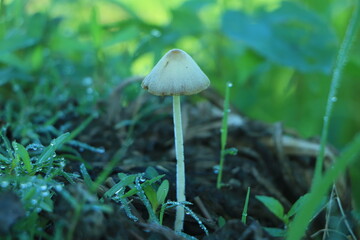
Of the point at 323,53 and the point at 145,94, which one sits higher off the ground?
the point at 323,53

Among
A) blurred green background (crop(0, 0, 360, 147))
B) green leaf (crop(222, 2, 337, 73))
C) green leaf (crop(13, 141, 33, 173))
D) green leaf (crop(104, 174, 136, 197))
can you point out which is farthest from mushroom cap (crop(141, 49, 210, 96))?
green leaf (crop(222, 2, 337, 73))

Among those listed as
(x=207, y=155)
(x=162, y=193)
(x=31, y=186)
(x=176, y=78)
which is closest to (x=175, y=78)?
(x=176, y=78)

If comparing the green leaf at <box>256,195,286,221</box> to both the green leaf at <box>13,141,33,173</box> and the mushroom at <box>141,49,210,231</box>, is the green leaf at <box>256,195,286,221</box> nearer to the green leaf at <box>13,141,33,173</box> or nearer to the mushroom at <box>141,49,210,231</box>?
the mushroom at <box>141,49,210,231</box>

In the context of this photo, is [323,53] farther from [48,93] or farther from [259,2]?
[48,93]

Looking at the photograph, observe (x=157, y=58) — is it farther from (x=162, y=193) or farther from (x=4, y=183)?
(x=4, y=183)

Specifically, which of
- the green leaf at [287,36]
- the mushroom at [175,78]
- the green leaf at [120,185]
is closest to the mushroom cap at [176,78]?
the mushroom at [175,78]

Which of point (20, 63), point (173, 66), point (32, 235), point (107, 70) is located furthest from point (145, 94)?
point (32, 235)
